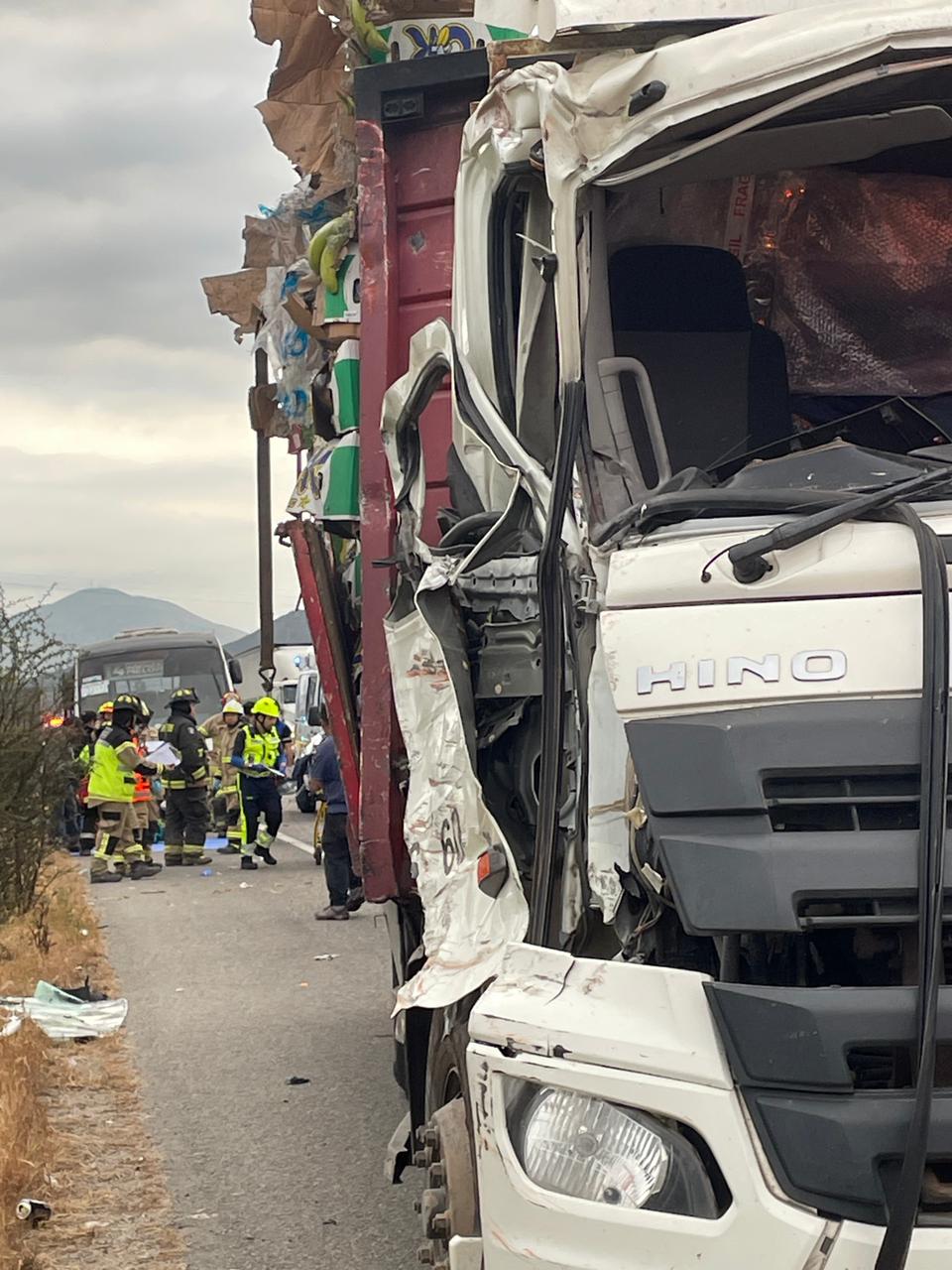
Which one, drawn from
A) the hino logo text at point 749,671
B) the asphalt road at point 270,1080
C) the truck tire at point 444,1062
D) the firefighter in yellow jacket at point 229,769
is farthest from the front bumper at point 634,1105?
the firefighter in yellow jacket at point 229,769

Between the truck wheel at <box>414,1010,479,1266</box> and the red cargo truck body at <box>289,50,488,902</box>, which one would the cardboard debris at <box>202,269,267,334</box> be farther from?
the truck wheel at <box>414,1010,479,1266</box>

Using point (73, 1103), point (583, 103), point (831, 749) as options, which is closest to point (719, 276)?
point (583, 103)

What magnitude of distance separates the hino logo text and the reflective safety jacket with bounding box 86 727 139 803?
575 inches

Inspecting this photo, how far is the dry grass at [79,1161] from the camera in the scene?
198 inches

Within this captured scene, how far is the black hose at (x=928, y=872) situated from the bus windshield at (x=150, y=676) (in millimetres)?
Result: 24139

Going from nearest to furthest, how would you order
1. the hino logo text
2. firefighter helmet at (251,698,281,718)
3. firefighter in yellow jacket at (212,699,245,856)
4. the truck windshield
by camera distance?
the hino logo text < the truck windshield < firefighter helmet at (251,698,281,718) < firefighter in yellow jacket at (212,699,245,856)

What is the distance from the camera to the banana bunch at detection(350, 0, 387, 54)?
5.38 m

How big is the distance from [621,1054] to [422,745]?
4.99 feet

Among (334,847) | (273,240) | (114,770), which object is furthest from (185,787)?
(273,240)

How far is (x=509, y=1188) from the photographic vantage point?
107 inches

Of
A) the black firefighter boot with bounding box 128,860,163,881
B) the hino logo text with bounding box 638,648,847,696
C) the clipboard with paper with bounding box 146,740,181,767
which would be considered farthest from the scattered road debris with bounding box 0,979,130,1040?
the clipboard with paper with bounding box 146,740,181,767

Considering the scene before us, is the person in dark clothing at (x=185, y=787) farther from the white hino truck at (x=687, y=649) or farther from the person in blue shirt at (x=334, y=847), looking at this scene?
the white hino truck at (x=687, y=649)

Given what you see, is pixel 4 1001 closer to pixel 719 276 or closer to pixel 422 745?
pixel 422 745

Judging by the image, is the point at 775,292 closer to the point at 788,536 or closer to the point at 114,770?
the point at 788,536
